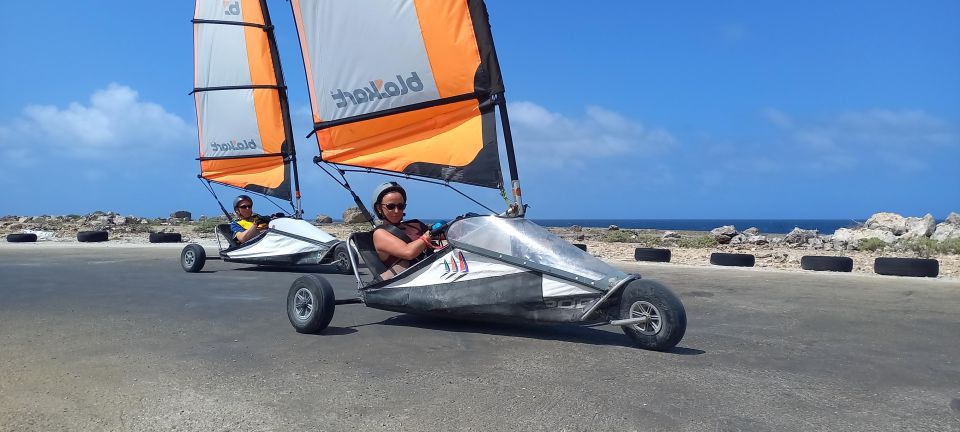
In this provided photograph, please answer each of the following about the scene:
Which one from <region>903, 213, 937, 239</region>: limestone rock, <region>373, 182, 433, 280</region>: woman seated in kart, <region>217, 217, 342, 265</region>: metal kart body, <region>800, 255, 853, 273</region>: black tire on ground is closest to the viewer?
<region>373, 182, 433, 280</region>: woman seated in kart

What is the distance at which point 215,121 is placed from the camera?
790 inches

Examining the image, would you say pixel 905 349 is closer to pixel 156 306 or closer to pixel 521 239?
pixel 521 239

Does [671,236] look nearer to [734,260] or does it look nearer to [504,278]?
[734,260]

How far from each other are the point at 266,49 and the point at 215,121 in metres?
2.79

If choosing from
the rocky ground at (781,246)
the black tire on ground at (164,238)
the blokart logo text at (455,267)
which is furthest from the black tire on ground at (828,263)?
the black tire on ground at (164,238)

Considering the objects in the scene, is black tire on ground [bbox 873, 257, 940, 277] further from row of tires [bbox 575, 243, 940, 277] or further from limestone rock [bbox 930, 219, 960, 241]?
limestone rock [bbox 930, 219, 960, 241]

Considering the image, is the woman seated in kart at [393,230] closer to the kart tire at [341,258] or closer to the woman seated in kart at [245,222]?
the kart tire at [341,258]

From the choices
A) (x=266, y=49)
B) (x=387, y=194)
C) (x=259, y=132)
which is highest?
(x=266, y=49)

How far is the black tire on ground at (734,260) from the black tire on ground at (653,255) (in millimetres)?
1455

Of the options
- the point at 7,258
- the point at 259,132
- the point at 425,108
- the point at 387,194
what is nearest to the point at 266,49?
the point at 259,132

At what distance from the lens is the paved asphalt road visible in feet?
11.6

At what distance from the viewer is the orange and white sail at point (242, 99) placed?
19234 millimetres

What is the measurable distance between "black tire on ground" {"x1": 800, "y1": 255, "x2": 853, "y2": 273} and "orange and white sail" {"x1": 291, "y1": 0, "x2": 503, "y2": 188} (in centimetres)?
946

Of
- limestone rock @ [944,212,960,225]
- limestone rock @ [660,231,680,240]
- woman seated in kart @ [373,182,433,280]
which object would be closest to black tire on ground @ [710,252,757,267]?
woman seated in kart @ [373,182,433,280]
